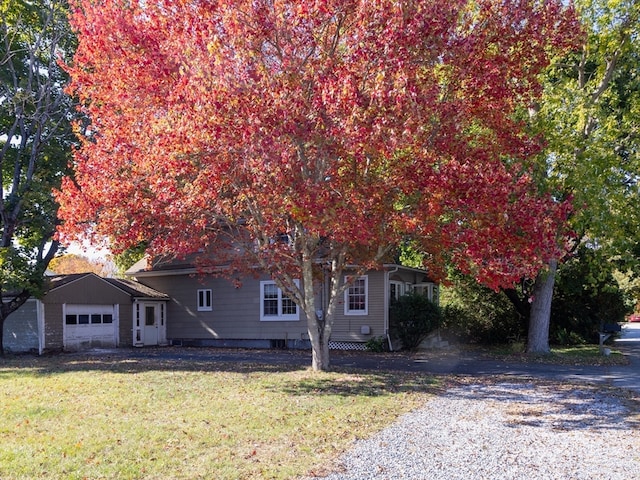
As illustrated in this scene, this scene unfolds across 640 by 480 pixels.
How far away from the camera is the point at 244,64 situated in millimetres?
10508

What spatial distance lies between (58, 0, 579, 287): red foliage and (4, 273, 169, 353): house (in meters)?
11.3

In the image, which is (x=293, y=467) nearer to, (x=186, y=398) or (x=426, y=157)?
(x=186, y=398)

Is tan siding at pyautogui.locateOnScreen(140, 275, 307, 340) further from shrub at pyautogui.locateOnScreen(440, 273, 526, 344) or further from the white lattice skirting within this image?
shrub at pyautogui.locateOnScreen(440, 273, 526, 344)

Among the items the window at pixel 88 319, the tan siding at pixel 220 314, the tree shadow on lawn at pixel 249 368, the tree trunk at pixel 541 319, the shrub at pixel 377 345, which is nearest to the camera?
the tree shadow on lawn at pixel 249 368

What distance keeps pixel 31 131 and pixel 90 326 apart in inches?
307

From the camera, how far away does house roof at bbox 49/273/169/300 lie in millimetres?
22644

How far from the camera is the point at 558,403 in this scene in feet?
33.7

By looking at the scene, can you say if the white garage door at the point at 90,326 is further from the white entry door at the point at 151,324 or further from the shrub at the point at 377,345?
the shrub at the point at 377,345

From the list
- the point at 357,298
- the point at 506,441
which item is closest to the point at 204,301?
the point at 357,298

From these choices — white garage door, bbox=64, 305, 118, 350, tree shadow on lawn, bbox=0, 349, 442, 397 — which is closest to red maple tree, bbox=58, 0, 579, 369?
tree shadow on lawn, bbox=0, 349, 442, 397

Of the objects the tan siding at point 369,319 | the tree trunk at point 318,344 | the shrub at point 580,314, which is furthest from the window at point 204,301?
the shrub at point 580,314

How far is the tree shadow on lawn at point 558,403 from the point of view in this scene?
8.67 meters

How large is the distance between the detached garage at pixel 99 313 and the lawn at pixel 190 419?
7.79 metres

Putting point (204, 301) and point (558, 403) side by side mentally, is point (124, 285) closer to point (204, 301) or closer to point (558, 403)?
point (204, 301)
